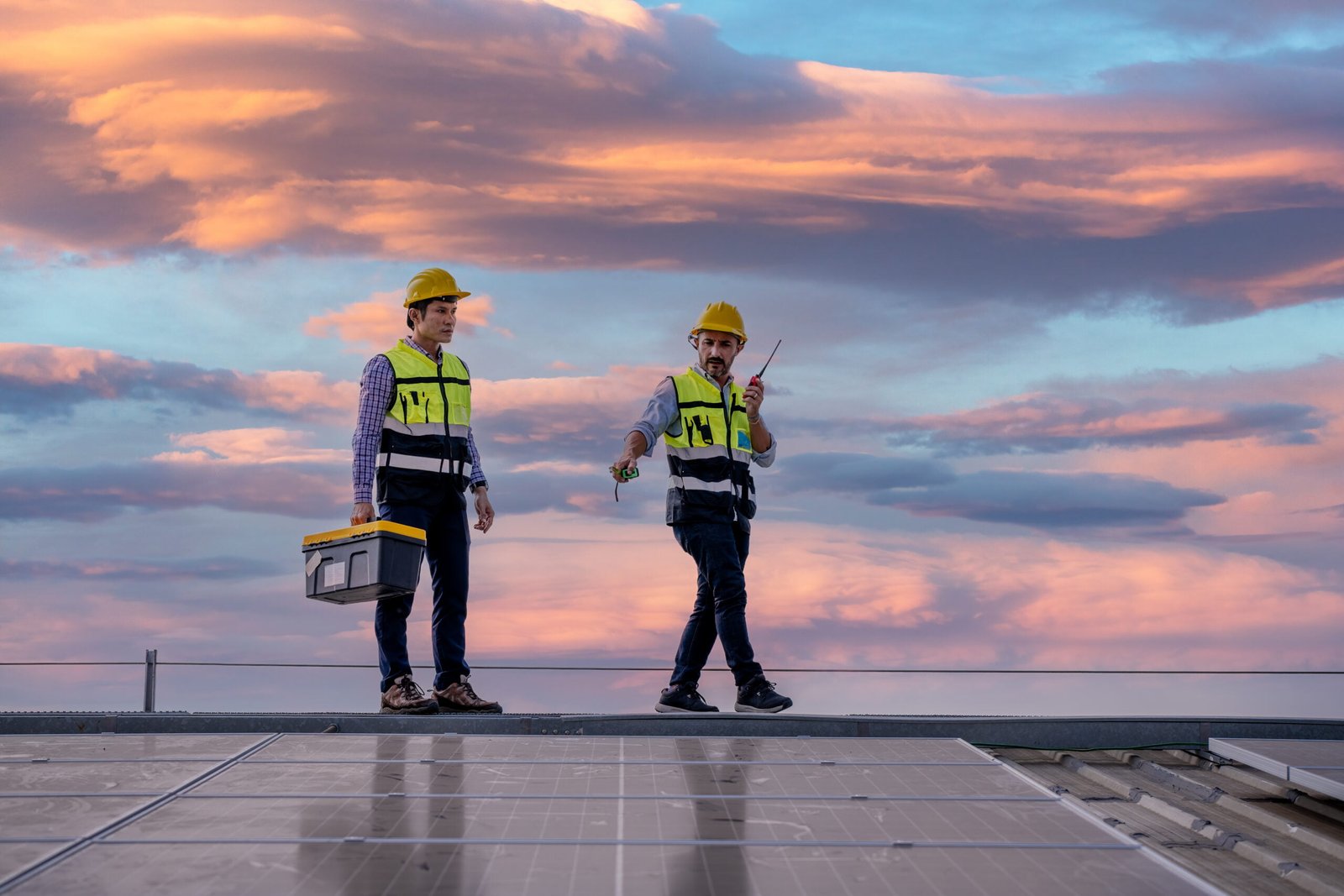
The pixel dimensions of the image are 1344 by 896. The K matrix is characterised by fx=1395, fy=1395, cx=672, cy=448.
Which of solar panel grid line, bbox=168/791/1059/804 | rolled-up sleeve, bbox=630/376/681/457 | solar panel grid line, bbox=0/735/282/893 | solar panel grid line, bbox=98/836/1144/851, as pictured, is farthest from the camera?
rolled-up sleeve, bbox=630/376/681/457

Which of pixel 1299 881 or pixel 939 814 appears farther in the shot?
pixel 939 814

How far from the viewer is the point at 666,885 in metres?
3.67

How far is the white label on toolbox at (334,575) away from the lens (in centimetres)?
756

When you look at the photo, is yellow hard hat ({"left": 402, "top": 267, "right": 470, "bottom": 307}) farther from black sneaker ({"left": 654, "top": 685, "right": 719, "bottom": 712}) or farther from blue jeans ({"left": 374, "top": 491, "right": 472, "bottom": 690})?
black sneaker ({"left": 654, "top": 685, "right": 719, "bottom": 712})

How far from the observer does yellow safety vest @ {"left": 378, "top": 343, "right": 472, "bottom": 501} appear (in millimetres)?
8070

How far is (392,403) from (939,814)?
4468 mm

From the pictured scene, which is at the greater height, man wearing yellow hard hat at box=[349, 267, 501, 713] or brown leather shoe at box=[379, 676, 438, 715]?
man wearing yellow hard hat at box=[349, 267, 501, 713]

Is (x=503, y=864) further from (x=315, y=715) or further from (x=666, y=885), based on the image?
(x=315, y=715)

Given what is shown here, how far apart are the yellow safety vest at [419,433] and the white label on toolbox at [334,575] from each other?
23.0 inches

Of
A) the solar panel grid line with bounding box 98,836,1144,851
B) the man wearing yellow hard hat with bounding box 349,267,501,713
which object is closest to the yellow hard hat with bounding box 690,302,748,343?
the man wearing yellow hard hat with bounding box 349,267,501,713

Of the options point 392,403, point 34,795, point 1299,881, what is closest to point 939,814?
point 1299,881

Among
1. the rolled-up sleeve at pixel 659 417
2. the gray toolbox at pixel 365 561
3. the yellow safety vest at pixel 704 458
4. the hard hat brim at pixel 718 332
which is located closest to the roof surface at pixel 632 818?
the gray toolbox at pixel 365 561

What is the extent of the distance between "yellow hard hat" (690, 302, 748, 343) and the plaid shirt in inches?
75.7

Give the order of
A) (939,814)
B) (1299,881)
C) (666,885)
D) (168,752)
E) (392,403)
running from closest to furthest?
(666,885) → (1299,881) → (939,814) → (168,752) → (392,403)
